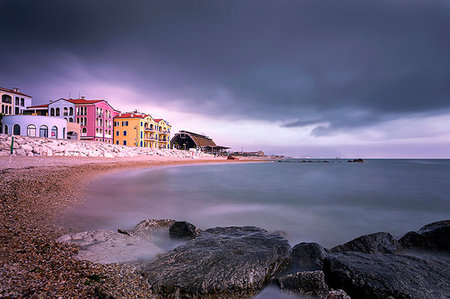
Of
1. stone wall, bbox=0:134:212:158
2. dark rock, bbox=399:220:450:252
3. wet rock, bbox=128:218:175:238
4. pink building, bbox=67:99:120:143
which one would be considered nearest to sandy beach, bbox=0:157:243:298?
wet rock, bbox=128:218:175:238

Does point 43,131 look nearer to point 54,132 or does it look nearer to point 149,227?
point 54,132

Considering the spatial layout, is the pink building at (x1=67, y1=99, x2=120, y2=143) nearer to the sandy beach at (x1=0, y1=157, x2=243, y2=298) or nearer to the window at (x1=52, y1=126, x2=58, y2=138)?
the window at (x1=52, y1=126, x2=58, y2=138)

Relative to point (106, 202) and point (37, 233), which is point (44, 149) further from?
point (37, 233)

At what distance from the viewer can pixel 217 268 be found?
2801 millimetres

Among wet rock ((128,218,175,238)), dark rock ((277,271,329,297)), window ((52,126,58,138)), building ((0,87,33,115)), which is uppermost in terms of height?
building ((0,87,33,115))

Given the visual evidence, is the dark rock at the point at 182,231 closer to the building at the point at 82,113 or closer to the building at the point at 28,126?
the building at the point at 28,126

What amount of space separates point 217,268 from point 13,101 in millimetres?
61098

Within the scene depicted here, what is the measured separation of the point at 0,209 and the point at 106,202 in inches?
106

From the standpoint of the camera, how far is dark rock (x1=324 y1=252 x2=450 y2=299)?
8.23ft

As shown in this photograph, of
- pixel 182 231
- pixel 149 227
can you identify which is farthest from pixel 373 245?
pixel 149 227

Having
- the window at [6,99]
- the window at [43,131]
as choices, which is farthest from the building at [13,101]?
the window at [43,131]

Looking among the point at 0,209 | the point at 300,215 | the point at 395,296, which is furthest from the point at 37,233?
the point at 300,215

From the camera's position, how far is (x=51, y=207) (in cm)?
558

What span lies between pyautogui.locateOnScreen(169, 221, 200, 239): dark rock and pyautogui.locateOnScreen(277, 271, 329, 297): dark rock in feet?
6.52
